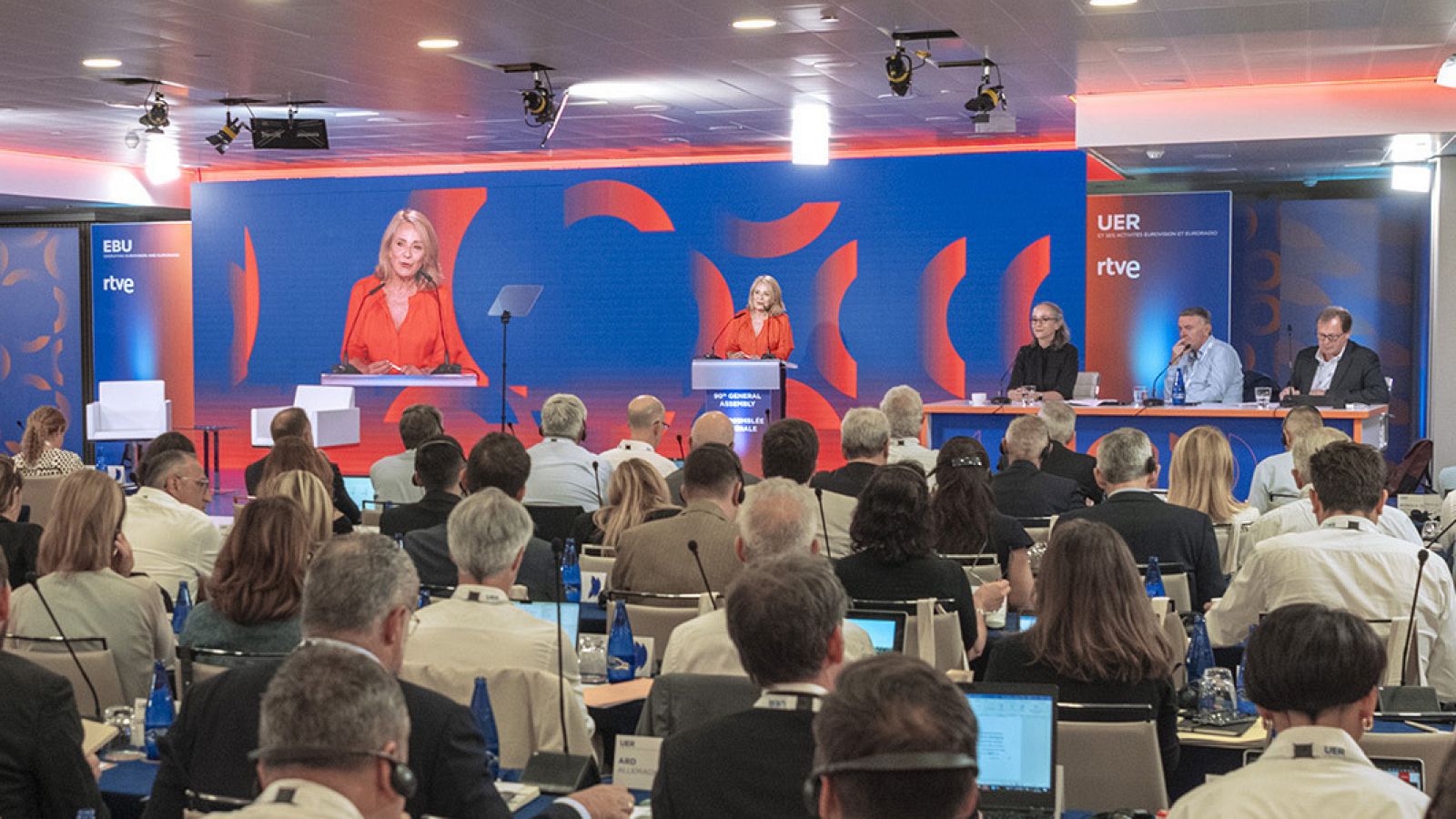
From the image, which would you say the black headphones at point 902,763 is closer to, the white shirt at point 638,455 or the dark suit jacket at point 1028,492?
the dark suit jacket at point 1028,492

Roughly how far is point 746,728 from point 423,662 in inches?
66.0

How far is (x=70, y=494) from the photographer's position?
4.79 m

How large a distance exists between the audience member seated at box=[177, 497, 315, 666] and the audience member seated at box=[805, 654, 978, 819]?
2643 millimetres

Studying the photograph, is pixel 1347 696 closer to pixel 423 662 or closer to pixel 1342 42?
pixel 423 662

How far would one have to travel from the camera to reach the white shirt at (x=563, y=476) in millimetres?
8320

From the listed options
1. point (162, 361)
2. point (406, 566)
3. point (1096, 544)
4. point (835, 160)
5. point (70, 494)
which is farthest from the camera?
point (162, 361)

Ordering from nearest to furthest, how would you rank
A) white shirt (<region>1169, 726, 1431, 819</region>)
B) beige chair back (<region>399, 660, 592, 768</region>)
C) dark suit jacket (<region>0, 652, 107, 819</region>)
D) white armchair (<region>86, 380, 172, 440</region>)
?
white shirt (<region>1169, 726, 1431, 819</region>)
dark suit jacket (<region>0, 652, 107, 819</region>)
beige chair back (<region>399, 660, 592, 768</region>)
white armchair (<region>86, 380, 172, 440</region>)

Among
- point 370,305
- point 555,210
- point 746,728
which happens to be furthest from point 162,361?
point 746,728

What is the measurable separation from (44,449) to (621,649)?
6.48m

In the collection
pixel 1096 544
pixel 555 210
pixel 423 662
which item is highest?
pixel 555 210

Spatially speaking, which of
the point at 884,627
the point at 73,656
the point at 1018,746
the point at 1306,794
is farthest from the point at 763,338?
the point at 1306,794

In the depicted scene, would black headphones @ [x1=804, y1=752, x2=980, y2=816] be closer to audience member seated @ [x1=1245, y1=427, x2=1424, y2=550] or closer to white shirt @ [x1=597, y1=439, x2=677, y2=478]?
audience member seated @ [x1=1245, y1=427, x2=1424, y2=550]

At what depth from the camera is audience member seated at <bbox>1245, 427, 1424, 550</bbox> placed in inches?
236

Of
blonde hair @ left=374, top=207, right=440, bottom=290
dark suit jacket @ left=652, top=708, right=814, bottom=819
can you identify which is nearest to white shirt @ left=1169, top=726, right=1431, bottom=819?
dark suit jacket @ left=652, top=708, right=814, bottom=819
